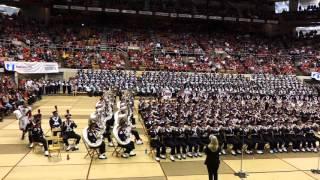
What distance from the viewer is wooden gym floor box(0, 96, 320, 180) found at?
12.0 m

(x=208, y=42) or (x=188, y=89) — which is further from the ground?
(x=208, y=42)

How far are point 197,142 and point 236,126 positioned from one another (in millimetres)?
1953

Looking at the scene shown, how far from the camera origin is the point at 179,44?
44812mm

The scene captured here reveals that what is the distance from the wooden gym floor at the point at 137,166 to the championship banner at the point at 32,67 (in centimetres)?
1434

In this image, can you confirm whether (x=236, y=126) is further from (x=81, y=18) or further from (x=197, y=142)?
(x=81, y=18)

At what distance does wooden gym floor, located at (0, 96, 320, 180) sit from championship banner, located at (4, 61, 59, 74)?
14.3 meters

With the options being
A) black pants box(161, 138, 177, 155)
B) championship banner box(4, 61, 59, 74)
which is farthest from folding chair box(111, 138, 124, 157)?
championship banner box(4, 61, 59, 74)

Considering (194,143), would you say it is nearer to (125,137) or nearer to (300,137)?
(125,137)

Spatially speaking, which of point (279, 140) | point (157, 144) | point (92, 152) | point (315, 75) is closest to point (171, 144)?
point (157, 144)

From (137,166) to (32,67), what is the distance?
2044 centimetres

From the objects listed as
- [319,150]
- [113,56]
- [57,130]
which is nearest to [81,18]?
[113,56]

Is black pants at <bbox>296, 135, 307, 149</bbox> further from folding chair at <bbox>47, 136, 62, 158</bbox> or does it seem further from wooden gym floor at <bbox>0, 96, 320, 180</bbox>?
folding chair at <bbox>47, 136, 62, 158</bbox>

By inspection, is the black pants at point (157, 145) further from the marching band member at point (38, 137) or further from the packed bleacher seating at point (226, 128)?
the marching band member at point (38, 137)

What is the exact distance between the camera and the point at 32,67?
99.1ft
